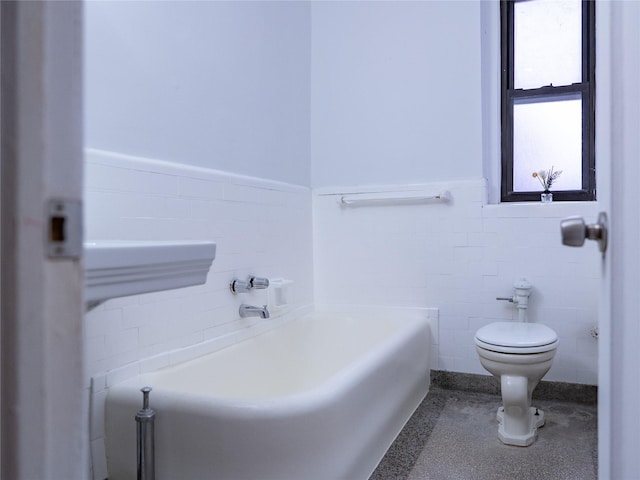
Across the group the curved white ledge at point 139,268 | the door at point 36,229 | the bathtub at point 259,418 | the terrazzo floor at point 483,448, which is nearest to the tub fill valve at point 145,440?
the bathtub at point 259,418

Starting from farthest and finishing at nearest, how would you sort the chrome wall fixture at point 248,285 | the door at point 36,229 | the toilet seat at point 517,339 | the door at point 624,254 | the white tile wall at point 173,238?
1. the chrome wall fixture at point 248,285
2. the toilet seat at point 517,339
3. the white tile wall at point 173,238
4. the door at point 624,254
5. the door at point 36,229

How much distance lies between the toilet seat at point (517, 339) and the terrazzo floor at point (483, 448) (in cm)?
42

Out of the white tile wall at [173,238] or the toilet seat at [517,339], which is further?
the toilet seat at [517,339]

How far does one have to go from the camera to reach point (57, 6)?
50cm

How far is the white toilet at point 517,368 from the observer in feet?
7.13

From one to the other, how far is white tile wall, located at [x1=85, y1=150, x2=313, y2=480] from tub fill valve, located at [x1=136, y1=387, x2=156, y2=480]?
230 millimetres

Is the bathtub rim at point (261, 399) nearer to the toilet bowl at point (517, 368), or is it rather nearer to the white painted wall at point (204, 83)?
the toilet bowl at point (517, 368)

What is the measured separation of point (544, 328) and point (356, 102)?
1773 millimetres

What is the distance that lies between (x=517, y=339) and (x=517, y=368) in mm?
131

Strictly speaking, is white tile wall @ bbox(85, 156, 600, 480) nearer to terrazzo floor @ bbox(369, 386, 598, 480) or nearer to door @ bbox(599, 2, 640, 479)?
terrazzo floor @ bbox(369, 386, 598, 480)

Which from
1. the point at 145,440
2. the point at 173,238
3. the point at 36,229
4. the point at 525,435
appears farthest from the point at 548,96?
the point at 36,229

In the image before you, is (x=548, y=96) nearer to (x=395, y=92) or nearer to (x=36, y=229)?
(x=395, y=92)

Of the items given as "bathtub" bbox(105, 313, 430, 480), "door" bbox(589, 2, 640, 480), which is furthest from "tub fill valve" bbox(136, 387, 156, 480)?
"door" bbox(589, 2, 640, 480)

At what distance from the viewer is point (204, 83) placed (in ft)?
7.43
